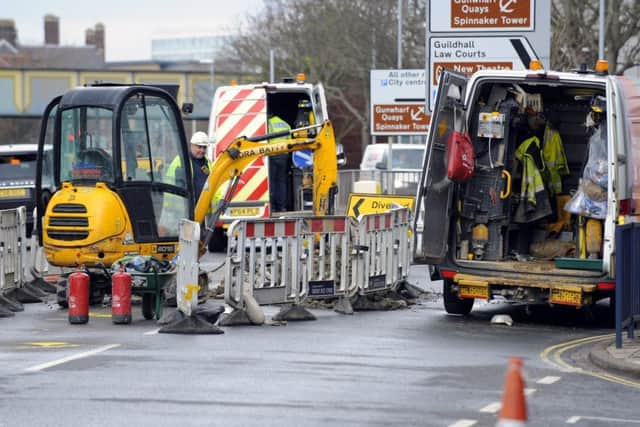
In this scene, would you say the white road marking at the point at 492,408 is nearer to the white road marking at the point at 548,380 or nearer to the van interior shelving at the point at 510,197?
the white road marking at the point at 548,380

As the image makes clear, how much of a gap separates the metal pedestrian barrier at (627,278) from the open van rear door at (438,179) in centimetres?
267

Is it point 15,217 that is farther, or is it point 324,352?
point 15,217

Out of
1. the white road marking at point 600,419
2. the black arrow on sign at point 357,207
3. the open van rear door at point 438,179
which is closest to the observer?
the white road marking at point 600,419

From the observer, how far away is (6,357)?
476 inches

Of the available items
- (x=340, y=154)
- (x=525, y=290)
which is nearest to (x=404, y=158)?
(x=340, y=154)

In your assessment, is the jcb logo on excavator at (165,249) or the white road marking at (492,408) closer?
the white road marking at (492,408)

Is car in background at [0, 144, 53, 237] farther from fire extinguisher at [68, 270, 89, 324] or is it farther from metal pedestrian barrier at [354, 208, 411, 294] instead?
fire extinguisher at [68, 270, 89, 324]

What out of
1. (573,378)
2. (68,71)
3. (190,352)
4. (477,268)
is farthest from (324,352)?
(68,71)

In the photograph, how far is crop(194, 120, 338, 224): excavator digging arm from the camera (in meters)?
17.4

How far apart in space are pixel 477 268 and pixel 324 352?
333 centimetres

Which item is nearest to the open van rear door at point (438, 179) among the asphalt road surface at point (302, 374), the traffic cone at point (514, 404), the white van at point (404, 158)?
the asphalt road surface at point (302, 374)

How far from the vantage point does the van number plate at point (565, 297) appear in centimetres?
1460

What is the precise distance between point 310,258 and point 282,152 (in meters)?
2.66

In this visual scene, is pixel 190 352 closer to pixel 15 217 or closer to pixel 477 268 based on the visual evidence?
pixel 477 268
